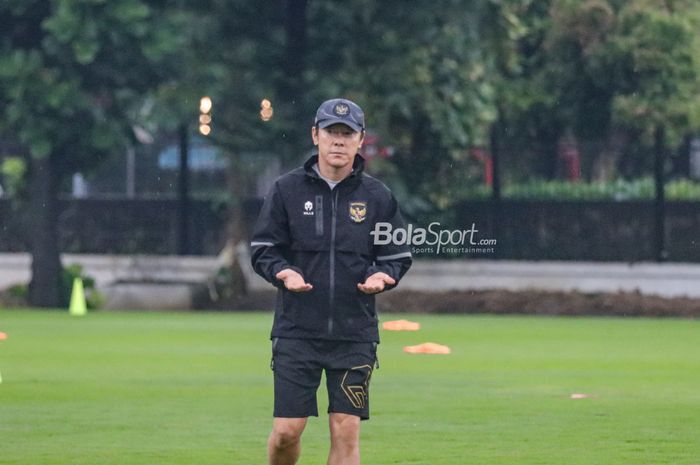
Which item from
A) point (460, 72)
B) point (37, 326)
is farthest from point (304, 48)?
point (37, 326)

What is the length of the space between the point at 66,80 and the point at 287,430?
2002 centimetres

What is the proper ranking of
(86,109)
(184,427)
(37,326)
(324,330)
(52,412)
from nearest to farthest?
(324,330) → (184,427) → (52,412) → (37,326) → (86,109)

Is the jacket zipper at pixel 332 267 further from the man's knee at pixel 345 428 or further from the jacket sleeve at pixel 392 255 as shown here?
the man's knee at pixel 345 428

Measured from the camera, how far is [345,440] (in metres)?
8.30

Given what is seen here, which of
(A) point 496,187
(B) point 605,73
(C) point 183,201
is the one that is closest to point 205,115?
(C) point 183,201

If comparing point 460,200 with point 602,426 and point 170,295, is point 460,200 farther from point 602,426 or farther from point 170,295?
point 602,426

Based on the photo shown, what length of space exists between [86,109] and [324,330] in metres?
20.2

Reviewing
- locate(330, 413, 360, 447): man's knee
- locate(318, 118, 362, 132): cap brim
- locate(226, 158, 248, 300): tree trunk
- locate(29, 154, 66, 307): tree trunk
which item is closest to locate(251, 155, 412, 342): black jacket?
locate(318, 118, 362, 132): cap brim

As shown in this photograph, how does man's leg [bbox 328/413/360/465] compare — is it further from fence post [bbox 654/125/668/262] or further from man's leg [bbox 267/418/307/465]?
fence post [bbox 654/125/668/262]

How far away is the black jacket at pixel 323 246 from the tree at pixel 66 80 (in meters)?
18.8

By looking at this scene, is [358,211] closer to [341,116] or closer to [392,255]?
[392,255]

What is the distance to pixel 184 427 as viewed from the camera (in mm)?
12734

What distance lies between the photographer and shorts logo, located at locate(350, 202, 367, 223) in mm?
8312

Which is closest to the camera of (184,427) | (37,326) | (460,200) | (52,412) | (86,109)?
(184,427)
